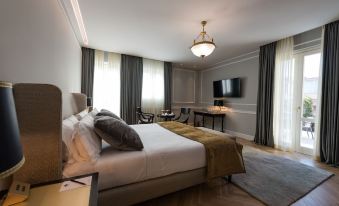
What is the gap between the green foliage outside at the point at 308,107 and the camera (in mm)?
3421

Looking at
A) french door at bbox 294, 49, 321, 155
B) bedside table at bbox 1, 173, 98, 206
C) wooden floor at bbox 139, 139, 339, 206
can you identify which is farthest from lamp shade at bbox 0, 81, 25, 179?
french door at bbox 294, 49, 321, 155

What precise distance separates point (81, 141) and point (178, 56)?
14.4ft

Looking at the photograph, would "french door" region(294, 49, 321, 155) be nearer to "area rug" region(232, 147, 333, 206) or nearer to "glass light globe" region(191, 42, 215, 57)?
"area rug" region(232, 147, 333, 206)

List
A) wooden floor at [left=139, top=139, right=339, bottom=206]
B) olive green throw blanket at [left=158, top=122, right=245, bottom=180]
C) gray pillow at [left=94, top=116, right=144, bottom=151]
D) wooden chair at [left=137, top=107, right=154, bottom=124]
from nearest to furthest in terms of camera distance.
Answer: gray pillow at [left=94, top=116, right=144, bottom=151], wooden floor at [left=139, top=139, right=339, bottom=206], olive green throw blanket at [left=158, top=122, right=245, bottom=180], wooden chair at [left=137, top=107, right=154, bottom=124]

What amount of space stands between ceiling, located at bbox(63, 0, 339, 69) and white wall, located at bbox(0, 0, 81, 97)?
772mm

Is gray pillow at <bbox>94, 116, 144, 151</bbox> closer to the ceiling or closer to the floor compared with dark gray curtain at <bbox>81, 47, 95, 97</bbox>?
closer to the floor

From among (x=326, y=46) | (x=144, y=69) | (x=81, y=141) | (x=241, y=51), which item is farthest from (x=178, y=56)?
(x=81, y=141)

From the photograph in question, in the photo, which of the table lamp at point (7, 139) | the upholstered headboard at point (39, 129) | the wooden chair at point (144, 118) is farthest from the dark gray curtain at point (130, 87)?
the table lamp at point (7, 139)

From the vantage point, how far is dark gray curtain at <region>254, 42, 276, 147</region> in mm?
4027

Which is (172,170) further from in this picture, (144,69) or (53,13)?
(144,69)

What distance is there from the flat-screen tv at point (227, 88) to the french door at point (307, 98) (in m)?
1.60

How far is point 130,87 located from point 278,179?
15.0ft

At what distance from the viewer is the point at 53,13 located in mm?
2066

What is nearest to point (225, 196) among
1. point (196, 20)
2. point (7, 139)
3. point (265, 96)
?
point (7, 139)
